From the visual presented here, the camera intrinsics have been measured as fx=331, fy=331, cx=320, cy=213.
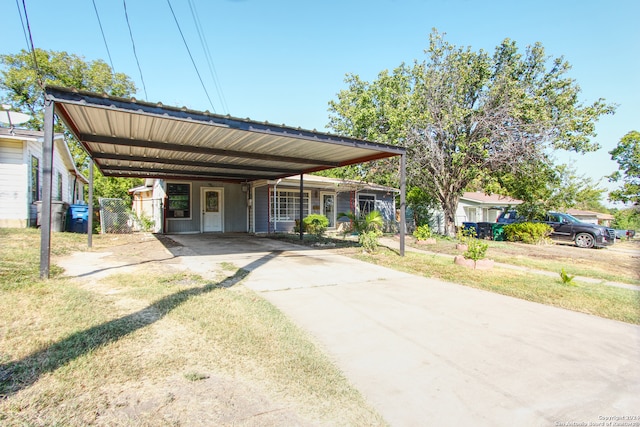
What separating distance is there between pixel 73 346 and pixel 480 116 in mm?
14204

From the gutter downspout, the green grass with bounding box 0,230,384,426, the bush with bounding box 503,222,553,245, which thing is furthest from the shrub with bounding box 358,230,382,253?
the bush with bounding box 503,222,553,245

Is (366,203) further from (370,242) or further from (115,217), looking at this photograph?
(115,217)

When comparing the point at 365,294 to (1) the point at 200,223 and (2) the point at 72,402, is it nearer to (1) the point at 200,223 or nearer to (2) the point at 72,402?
(2) the point at 72,402

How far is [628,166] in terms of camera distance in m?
24.8

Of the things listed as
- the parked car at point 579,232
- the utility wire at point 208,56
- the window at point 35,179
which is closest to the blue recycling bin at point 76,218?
the window at point 35,179

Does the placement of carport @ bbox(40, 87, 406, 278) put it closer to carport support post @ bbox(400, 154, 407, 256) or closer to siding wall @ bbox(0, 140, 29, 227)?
carport support post @ bbox(400, 154, 407, 256)

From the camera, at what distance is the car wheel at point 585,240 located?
1448 cm

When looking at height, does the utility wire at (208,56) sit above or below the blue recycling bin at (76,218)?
above

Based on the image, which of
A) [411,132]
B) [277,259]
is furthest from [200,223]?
[411,132]

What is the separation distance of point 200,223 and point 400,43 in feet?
38.9

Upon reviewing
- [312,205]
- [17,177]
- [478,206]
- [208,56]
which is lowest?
[312,205]

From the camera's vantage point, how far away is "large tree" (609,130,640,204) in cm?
2432

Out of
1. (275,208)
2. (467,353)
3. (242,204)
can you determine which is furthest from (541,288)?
(242,204)

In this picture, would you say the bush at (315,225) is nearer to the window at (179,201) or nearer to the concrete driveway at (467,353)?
the window at (179,201)
